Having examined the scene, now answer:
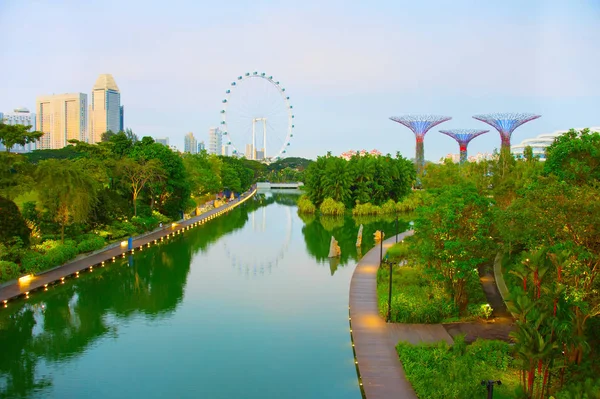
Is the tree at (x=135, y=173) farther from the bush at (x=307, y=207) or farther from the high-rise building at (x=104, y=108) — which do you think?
the high-rise building at (x=104, y=108)

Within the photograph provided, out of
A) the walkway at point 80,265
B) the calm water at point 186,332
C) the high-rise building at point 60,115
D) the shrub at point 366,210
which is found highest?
the high-rise building at point 60,115

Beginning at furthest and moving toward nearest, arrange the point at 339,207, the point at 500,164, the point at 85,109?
the point at 85,109
the point at 339,207
the point at 500,164

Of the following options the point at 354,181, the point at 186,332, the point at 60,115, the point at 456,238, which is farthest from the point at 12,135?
the point at 60,115

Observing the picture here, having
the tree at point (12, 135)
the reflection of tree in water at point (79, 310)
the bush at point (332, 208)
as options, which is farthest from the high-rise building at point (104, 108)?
the reflection of tree in water at point (79, 310)

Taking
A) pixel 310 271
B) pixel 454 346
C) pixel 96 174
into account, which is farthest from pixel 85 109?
pixel 454 346

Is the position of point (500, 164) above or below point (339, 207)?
above

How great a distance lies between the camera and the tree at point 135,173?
3828 cm

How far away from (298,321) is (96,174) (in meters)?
23.3

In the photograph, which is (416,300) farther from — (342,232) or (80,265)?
(342,232)

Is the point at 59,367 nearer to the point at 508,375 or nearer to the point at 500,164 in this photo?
the point at 508,375

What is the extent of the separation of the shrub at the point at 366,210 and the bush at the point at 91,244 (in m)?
30.4

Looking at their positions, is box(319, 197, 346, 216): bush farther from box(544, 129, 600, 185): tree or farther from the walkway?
box(544, 129, 600, 185): tree

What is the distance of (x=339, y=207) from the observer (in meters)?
55.1

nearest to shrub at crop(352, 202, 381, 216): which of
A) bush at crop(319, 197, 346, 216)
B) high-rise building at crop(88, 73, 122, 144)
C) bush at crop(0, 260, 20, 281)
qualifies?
bush at crop(319, 197, 346, 216)
